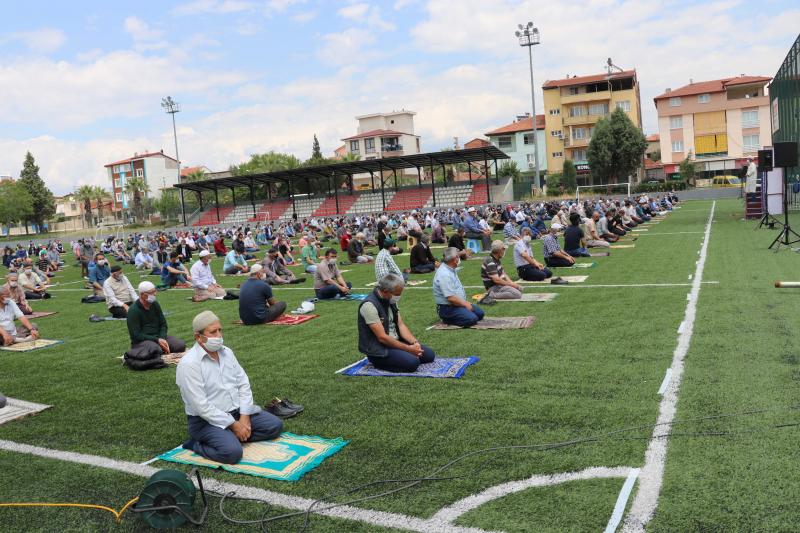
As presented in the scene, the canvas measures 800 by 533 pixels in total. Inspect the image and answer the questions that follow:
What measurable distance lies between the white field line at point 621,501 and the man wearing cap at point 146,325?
245 inches

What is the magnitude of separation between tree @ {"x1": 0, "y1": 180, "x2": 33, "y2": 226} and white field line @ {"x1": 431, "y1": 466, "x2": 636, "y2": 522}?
269 feet

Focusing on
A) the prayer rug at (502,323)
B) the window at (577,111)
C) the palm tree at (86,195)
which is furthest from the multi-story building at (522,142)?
the prayer rug at (502,323)

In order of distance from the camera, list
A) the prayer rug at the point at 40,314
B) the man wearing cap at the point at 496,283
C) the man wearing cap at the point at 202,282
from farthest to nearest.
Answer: the man wearing cap at the point at 202,282, the prayer rug at the point at 40,314, the man wearing cap at the point at 496,283

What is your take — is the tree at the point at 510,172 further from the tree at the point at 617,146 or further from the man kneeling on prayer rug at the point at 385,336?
the man kneeling on prayer rug at the point at 385,336

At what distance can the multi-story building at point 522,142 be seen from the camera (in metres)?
81.0

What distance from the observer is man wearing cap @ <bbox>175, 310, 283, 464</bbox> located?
5195mm

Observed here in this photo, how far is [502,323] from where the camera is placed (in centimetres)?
980

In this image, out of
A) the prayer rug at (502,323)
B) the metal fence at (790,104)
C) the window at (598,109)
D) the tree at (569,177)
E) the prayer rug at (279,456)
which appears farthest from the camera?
the window at (598,109)

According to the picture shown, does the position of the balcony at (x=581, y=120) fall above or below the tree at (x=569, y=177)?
above

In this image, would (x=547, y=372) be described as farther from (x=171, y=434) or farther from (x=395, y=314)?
(x=171, y=434)

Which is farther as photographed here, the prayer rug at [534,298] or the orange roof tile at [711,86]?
the orange roof tile at [711,86]

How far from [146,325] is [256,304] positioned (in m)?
2.62

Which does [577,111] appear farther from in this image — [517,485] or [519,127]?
[517,485]

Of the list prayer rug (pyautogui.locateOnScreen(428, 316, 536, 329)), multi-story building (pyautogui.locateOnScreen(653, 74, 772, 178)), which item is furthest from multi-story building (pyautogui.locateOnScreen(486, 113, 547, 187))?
prayer rug (pyautogui.locateOnScreen(428, 316, 536, 329))
